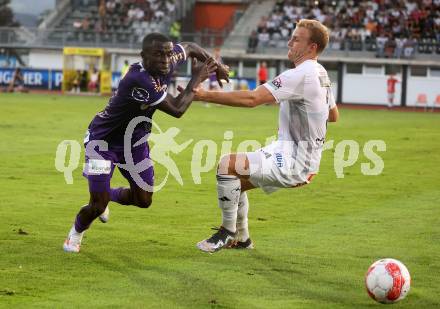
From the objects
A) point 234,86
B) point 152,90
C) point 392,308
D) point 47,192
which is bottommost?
point 234,86

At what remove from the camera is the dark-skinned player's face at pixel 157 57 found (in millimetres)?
9555

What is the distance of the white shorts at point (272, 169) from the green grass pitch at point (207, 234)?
33.6 inches

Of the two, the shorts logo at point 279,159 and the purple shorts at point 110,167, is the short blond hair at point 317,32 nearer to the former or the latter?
the shorts logo at point 279,159

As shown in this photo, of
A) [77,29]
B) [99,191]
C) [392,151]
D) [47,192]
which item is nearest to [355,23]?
[77,29]

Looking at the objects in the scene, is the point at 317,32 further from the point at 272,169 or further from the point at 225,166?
the point at 225,166

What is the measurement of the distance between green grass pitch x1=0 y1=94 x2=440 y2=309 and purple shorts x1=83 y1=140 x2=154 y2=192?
72cm

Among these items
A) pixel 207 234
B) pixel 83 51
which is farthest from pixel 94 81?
pixel 207 234

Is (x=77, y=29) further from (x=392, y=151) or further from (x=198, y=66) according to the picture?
(x=198, y=66)

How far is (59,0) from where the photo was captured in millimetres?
67500

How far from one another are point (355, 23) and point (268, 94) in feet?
166

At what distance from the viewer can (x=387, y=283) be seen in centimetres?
797

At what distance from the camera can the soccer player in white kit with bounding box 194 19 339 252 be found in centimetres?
927

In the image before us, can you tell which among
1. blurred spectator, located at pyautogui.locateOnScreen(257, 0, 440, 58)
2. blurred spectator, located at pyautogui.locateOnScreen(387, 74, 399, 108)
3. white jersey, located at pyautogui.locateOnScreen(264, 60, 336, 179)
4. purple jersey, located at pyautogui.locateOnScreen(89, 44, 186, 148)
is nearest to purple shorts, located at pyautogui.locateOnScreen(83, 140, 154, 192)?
purple jersey, located at pyautogui.locateOnScreen(89, 44, 186, 148)

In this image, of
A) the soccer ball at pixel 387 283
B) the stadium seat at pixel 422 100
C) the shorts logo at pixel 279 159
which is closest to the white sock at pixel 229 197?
the shorts logo at pixel 279 159
